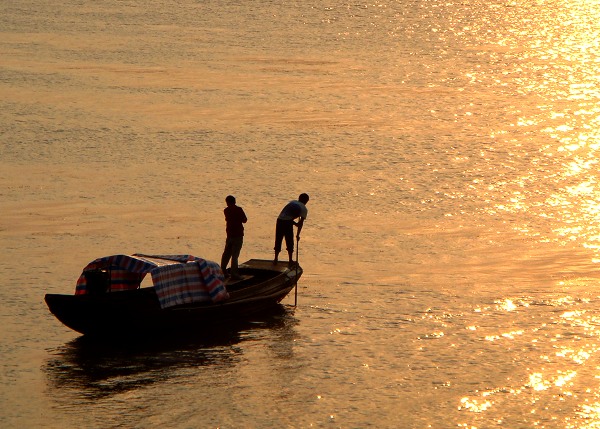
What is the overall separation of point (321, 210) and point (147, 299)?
1121 centimetres

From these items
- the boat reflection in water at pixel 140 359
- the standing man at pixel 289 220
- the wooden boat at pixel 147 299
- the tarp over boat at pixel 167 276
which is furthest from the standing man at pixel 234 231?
the tarp over boat at pixel 167 276

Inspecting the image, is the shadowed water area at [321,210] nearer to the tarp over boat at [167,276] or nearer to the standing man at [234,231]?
the tarp over boat at [167,276]

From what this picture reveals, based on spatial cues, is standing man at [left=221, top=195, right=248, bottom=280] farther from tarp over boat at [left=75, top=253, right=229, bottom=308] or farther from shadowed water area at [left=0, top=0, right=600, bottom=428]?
tarp over boat at [left=75, top=253, right=229, bottom=308]

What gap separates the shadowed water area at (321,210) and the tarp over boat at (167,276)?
37.3 inches

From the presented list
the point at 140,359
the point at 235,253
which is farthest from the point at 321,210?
the point at 140,359

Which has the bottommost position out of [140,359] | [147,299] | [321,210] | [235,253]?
[140,359]

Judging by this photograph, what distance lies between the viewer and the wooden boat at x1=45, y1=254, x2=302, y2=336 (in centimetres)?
2144

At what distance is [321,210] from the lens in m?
32.7

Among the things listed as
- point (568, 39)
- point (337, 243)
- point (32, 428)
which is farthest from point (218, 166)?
point (568, 39)

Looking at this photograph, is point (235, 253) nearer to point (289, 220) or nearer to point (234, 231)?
point (234, 231)

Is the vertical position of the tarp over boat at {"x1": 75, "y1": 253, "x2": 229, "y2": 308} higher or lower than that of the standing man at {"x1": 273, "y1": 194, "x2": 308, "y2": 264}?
lower

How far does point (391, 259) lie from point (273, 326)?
568 centimetres

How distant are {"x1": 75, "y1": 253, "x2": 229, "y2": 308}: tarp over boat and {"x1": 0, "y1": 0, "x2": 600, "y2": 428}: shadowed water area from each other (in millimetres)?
948

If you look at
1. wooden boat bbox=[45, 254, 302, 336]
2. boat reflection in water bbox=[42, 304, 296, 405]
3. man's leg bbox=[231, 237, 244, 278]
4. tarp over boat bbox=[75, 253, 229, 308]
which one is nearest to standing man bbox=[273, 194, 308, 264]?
man's leg bbox=[231, 237, 244, 278]
